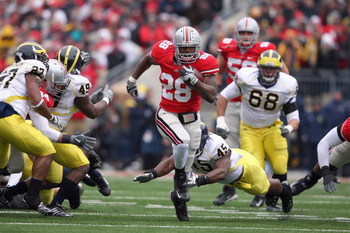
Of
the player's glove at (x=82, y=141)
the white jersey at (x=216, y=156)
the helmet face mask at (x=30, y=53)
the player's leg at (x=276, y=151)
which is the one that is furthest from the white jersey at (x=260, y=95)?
the helmet face mask at (x=30, y=53)

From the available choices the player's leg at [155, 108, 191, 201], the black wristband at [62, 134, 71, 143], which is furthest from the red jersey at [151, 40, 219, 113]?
the black wristband at [62, 134, 71, 143]

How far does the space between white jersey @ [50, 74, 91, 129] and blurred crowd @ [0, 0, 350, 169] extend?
466 cm

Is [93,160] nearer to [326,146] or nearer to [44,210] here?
[44,210]

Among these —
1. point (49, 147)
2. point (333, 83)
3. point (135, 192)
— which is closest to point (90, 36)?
point (333, 83)

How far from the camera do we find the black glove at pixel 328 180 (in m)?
8.90

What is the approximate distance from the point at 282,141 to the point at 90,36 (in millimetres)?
10794

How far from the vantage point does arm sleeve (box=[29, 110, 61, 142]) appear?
346 inches

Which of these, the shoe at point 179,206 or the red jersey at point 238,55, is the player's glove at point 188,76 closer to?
the shoe at point 179,206

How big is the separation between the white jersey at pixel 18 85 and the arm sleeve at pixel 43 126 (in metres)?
0.28

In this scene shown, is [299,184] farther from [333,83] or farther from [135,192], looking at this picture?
[333,83]

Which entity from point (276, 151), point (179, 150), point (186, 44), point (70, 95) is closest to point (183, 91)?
point (186, 44)

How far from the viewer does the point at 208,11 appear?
20.4 meters

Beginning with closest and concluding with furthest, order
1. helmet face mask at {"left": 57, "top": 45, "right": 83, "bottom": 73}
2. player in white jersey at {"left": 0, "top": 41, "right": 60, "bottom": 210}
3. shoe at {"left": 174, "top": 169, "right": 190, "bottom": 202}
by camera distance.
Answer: player in white jersey at {"left": 0, "top": 41, "right": 60, "bottom": 210} < shoe at {"left": 174, "top": 169, "right": 190, "bottom": 202} < helmet face mask at {"left": 57, "top": 45, "right": 83, "bottom": 73}

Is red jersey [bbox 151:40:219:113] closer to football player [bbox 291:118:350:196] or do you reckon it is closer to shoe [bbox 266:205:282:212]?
football player [bbox 291:118:350:196]
